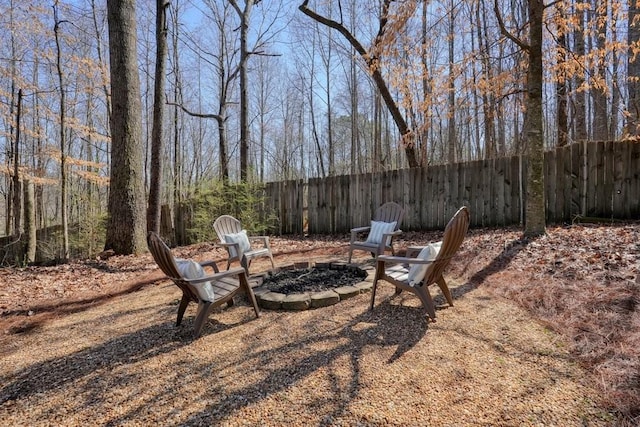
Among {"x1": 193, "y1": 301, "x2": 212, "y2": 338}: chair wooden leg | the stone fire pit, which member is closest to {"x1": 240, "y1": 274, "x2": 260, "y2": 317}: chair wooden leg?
the stone fire pit

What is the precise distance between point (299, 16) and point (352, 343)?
1303 centimetres

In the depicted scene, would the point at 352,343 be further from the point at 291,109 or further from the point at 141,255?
the point at 291,109

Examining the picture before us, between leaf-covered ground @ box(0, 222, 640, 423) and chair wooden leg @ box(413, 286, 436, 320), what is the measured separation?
79 cm

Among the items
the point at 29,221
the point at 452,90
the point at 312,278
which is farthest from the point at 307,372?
the point at 29,221

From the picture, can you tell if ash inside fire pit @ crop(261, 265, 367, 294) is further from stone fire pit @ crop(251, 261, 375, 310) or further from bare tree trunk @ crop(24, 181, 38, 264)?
bare tree trunk @ crop(24, 181, 38, 264)

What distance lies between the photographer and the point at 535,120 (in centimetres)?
436

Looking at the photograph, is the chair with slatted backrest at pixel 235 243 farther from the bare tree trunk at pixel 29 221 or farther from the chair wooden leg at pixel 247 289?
the bare tree trunk at pixel 29 221

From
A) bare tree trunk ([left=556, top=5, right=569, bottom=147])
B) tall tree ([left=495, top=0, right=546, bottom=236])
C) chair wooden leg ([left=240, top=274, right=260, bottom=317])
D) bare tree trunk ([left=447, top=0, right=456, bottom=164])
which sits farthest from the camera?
bare tree trunk ([left=447, top=0, right=456, bottom=164])

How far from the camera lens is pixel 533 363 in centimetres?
197

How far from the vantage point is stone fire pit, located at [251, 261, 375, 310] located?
300cm

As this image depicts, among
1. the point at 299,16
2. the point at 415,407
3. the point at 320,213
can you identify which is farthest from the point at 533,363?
the point at 299,16

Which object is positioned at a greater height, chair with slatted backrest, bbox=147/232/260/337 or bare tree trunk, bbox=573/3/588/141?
bare tree trunk, bbox=573/3/588/141

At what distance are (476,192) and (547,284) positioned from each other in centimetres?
324

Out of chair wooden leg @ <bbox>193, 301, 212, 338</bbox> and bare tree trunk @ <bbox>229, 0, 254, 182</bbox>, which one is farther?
bare tree trunk @ <bbox>229, 0, 254, 182</bbox>
